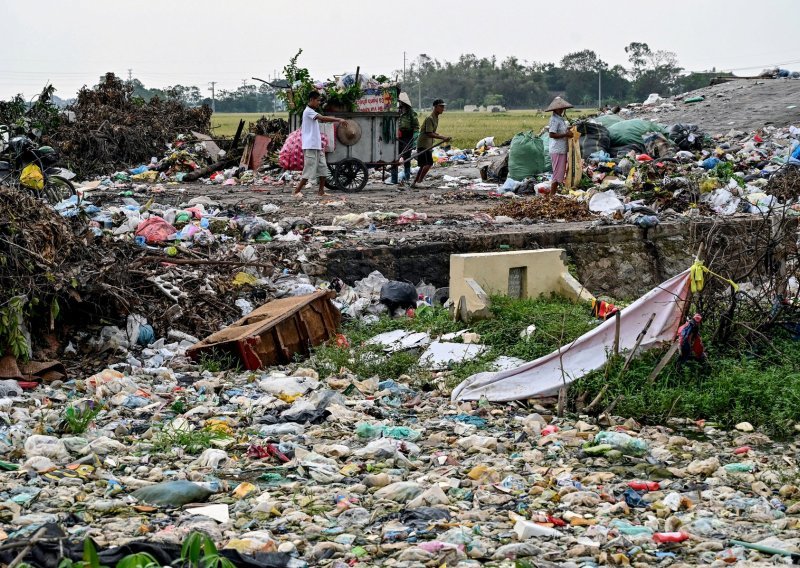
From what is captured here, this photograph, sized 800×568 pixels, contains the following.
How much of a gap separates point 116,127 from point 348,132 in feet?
23.8

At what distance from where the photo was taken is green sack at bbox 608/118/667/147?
52.4 ft

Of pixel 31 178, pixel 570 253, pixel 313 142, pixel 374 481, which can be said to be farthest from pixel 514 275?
pixel 313 142

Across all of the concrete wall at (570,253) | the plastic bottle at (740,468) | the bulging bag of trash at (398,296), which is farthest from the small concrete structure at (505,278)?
the plastic bottle at (740,468)

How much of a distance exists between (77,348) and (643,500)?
4419mm

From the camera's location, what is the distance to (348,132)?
12984 mm

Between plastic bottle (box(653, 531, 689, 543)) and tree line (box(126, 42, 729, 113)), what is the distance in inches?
2018

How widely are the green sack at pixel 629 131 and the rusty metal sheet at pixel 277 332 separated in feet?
31.8

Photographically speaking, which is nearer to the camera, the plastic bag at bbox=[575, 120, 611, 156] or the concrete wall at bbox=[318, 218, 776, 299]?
the concrete wall at bbox=[318, 218, 776, 299]

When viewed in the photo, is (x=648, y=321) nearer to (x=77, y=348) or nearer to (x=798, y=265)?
(x=798, y=265)

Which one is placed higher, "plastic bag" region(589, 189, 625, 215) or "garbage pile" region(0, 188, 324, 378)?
"plastic bag" region(589, 189, 625, 215)

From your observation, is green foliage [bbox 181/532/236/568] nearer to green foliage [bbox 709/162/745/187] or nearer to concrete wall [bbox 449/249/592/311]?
concrete wall [bbox 449/249/592/311]

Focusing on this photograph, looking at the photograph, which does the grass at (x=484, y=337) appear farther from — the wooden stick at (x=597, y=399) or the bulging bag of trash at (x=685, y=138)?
the bulging bag of trash at (x=685, y=138)

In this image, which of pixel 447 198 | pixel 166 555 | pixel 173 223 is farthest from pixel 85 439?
pixel 447 198

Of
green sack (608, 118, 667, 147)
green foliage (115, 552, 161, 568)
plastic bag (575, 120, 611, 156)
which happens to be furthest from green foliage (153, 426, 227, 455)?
green sack (608, 118, 667, 147)
